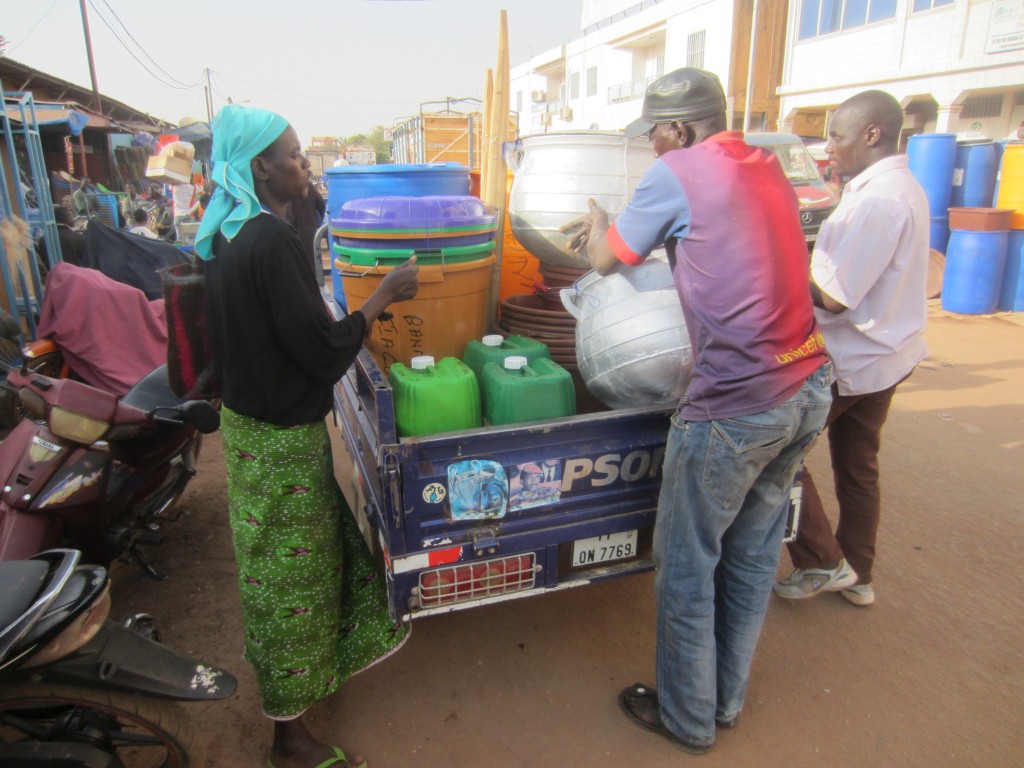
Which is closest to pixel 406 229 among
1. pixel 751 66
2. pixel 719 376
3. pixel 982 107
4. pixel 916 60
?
pixel 719 376

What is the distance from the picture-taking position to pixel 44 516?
2523mm

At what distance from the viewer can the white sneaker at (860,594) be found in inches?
114

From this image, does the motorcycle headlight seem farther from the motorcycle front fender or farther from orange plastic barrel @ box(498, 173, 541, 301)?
orange plastic barrel @ box(498, 173, 541, 301)

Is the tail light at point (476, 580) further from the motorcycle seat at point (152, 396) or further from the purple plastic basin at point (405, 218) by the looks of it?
the motorcycle seat at point (152, 396)

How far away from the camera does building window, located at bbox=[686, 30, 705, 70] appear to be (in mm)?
22016

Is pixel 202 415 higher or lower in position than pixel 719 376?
lower

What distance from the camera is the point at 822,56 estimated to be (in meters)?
17.2

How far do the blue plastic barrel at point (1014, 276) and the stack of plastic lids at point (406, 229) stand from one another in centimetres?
847

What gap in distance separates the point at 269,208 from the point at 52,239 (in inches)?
245

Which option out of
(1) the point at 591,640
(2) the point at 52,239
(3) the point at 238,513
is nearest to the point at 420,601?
(3) the point at 238,513

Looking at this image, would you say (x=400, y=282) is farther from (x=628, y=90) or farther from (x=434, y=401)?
(x=628, y=90)

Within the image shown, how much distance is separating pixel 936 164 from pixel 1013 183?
1.04 meters

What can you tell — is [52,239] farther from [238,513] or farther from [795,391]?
[795,391]

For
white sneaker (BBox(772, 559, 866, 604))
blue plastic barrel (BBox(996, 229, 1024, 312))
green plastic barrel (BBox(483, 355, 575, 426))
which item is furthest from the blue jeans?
blue plastic barrel (BBox(996, 229, 1024, 312))
